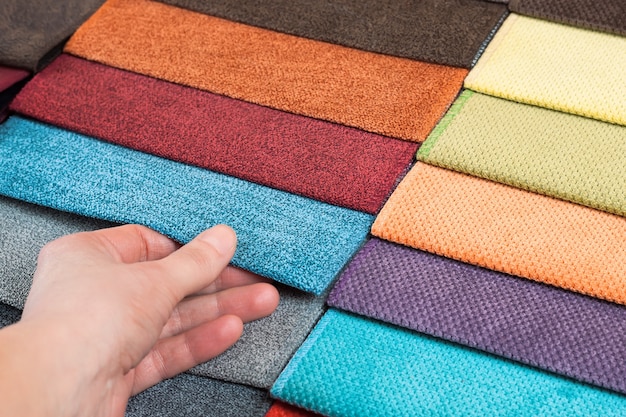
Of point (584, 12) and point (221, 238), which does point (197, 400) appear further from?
point (584, 12)

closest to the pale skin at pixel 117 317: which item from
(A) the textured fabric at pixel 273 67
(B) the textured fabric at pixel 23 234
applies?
(B) the textured fabric at pixel 23 234

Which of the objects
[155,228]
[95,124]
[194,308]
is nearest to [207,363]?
[194,308]

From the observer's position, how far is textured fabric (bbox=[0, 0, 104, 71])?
3.87ft

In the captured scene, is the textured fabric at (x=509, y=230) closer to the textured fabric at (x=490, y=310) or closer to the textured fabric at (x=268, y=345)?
the textured fabric at (x=490, y=310)

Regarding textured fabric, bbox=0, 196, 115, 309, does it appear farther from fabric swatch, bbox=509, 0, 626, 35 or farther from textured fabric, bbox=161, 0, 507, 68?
fabric swatch, bbox=509, 0, 626, 35

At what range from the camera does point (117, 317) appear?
0.75 meters

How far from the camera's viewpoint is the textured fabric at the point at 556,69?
102cm

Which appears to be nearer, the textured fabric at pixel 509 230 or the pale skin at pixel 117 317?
the pale skin at pixel 117 317

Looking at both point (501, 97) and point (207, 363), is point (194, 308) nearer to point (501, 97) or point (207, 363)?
point (207, 363)

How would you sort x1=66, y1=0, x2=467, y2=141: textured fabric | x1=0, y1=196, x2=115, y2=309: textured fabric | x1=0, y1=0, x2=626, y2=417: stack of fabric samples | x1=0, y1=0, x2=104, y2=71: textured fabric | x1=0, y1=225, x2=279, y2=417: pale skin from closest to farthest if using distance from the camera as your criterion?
1. x1=0, y1=225, x2=279, y2=417: pale skin
2. x1=0, y1=0, x2=626, y2=417: stack of fabric samples
3. x1=0, y1=196, x2=115, y2=309: textured fabric
4. x1=66, y1=0, x2=467, y2=141: textured fabric
5. x1=0, y1=0, x2=104, y2=71: textured fabric

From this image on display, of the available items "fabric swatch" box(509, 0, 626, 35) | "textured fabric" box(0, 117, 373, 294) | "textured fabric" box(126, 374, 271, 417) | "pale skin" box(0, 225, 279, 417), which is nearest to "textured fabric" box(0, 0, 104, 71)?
"textured fabric" box(0, 117, 373, 294)

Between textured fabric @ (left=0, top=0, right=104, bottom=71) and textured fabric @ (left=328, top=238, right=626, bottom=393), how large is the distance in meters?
0.63

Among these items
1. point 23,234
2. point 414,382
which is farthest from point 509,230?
point 23,234

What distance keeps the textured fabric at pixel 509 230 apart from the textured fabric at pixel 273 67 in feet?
0.36
